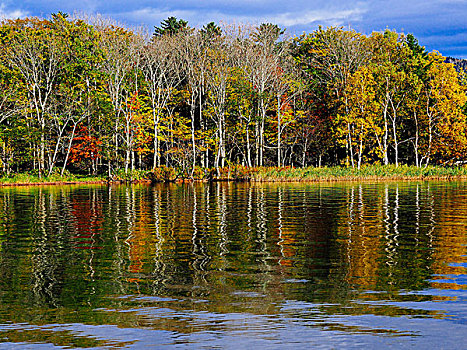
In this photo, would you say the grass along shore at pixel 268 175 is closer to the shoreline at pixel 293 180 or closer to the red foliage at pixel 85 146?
the shoreline at pixel 293 180

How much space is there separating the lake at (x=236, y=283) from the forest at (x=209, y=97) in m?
43.2

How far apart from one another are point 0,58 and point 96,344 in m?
62.9

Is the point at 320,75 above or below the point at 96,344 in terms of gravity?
above

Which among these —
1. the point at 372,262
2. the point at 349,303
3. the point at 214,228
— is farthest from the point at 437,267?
the point at 214,228

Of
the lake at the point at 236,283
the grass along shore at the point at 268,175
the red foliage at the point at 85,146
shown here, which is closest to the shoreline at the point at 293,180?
the grass along shore at the point at 268,175

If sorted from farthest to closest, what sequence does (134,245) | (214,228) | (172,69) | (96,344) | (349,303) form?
(172,69) < (214,228) < (134,245) < (349,303) < (96,344)

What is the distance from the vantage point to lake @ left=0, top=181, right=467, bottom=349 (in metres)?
7.59

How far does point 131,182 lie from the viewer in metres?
62.2

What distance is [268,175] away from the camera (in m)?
60.4

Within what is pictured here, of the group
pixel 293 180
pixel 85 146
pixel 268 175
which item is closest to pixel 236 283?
pixel 268 175

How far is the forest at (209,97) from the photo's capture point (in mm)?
62906

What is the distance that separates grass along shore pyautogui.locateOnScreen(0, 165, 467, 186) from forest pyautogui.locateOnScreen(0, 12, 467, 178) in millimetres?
1399

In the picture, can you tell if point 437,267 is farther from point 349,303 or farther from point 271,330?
point 271,330

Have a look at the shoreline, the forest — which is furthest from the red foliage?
the shoreline
